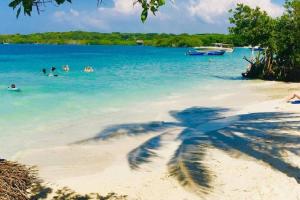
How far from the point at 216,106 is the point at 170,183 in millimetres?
12103

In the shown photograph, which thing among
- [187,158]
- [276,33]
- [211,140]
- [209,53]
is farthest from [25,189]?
[209,53]

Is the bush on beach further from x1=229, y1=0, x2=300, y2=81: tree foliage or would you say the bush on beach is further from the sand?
x1=229, y1=0, x2=300, y2=81: tree foliage

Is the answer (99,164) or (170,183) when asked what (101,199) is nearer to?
(170,183)

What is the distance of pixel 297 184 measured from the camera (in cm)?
868

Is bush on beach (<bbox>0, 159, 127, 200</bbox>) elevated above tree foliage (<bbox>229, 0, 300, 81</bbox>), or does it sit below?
below

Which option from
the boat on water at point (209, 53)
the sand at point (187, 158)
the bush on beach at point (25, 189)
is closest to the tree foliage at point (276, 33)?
the sand at point (187, 158)

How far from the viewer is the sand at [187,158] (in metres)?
8.92

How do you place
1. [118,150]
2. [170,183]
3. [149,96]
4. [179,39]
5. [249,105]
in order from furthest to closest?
[179,39] → [149,96] → [249,105] → [118,150] → [170,183]

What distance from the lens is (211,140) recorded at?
12.8 metres

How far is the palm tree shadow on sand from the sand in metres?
0.02

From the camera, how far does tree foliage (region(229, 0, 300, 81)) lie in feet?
99.4

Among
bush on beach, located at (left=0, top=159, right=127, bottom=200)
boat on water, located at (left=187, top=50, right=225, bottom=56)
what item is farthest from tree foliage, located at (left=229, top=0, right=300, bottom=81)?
boat on water, located at (left=187, top=50, right=225, bottom=56)

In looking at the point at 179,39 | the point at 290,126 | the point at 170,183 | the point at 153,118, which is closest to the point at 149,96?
the point at 153,118

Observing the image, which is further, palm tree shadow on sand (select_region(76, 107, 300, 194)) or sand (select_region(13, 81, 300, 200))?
palm tree shadow on sand (select_region(76, 107, 300, 194))
